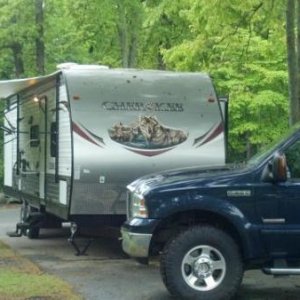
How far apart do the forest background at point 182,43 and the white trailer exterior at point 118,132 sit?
2.37 metres

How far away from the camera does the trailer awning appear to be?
39.1 ft

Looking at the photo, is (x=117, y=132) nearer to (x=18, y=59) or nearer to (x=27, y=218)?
(x=27, y=218)

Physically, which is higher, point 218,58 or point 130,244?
point 218,58

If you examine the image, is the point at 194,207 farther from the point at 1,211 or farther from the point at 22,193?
the point at 1,211

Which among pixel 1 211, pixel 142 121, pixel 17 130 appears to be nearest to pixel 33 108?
pixel 17 130

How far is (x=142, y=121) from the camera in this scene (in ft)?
34.9

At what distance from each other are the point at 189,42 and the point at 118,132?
5182mm

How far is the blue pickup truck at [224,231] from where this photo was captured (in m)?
7.65

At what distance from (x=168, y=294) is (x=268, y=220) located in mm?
1498

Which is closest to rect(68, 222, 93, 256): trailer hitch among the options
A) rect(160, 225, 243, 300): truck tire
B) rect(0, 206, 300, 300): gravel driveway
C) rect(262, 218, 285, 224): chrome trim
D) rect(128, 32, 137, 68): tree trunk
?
rect(0, 206, 300, 300): gravel driveway

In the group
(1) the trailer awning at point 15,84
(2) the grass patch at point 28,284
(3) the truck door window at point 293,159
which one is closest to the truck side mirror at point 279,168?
(3) the truck door window at point 293,159

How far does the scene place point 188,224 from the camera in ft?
25.9

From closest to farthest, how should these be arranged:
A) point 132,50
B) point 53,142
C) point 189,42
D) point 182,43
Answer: point 53,142 → point 189,42 → point 182,43 → point 132,50

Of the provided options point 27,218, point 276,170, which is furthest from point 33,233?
point 276,170
